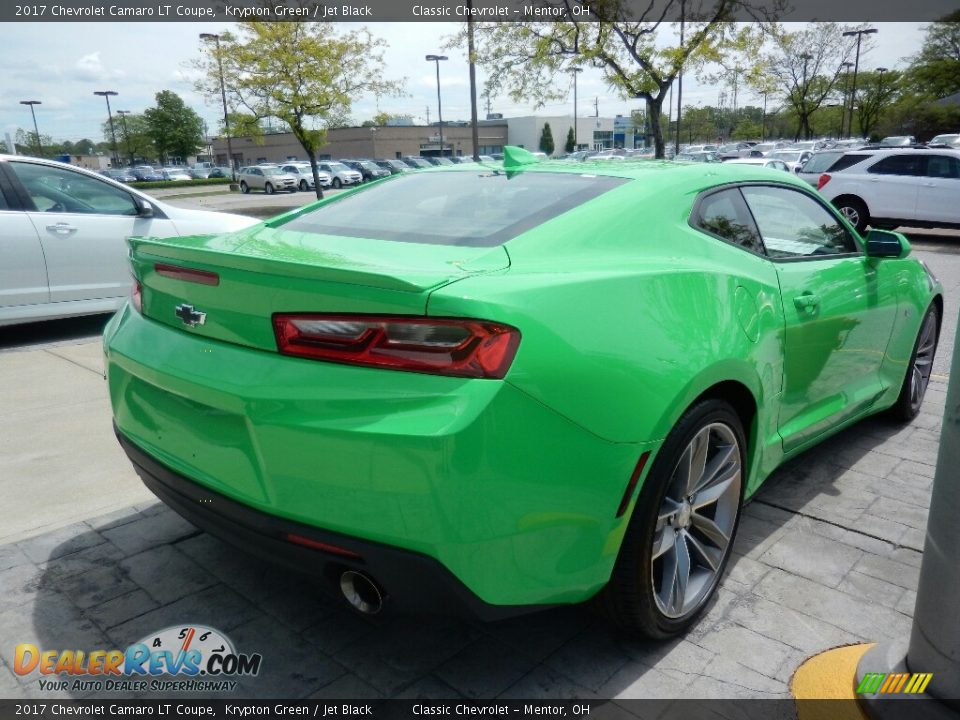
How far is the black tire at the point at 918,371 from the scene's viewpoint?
4.36 m

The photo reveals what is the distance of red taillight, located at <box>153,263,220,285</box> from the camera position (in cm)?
224

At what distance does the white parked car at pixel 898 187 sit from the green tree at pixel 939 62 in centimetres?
4803

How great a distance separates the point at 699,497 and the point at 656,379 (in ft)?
2.07

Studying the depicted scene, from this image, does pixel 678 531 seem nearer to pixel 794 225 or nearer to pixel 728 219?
pixel 728 219

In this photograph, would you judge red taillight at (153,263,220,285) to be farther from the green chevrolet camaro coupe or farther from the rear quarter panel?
the rear quarter panel

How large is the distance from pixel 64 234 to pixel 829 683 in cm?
664

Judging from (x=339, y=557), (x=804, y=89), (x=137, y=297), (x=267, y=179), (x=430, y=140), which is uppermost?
(x=804, y=89)

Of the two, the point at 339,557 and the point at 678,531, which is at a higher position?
the point at 339,557

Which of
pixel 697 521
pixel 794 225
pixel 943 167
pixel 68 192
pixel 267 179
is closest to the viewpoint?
pixel 697 521

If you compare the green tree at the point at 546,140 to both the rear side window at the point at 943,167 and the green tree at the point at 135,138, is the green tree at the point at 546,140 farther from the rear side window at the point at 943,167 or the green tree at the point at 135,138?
the rear side window at the point at 943,167

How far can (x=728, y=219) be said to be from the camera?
290 cm

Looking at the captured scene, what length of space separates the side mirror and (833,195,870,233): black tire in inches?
490

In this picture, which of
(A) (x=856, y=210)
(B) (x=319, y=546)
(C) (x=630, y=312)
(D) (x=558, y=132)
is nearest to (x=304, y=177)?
(A) (x=856, y=210)

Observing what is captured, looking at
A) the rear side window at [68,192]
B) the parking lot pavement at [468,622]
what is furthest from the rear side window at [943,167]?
the rear side window at [68,192]
